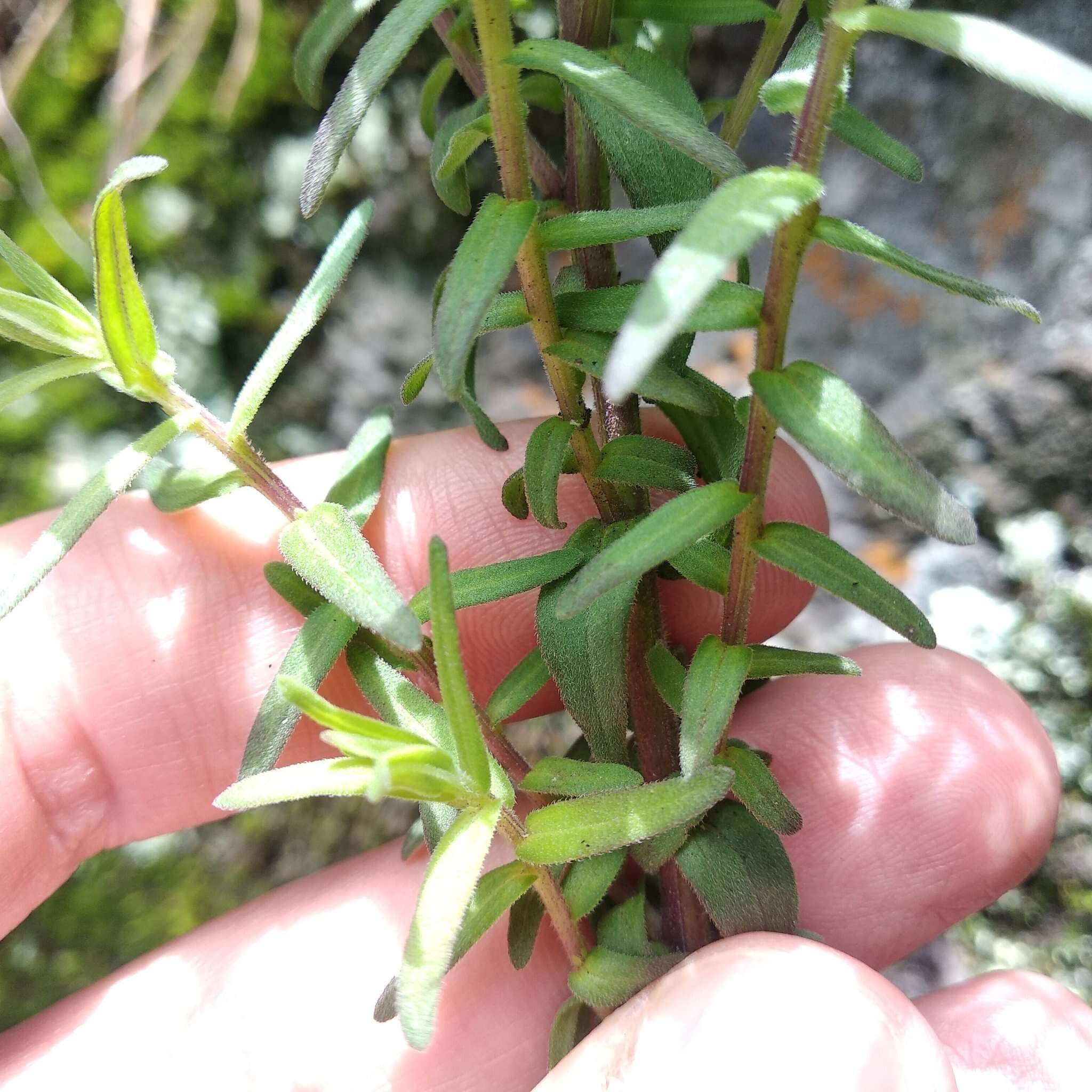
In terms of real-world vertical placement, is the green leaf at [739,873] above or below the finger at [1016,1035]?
above

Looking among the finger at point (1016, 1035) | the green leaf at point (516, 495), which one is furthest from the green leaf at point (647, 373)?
the finger at point (1016, 1035)

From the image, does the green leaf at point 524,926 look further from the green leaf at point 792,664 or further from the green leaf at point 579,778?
the green leaf at point 792,664

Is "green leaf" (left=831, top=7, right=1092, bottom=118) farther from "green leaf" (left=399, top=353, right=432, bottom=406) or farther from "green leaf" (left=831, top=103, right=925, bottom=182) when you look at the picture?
"green leaf" (left=399, top=353, right=432, bottom=406)

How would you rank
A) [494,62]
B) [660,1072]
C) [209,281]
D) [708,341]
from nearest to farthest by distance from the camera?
1. [494,62]
2. [660,1072]
3. [209,281]
4. [708,341]

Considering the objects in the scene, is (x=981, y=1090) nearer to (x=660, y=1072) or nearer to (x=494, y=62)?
(x=660, y=1072)

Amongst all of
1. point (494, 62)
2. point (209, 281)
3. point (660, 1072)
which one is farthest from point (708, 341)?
point (660, 1072)

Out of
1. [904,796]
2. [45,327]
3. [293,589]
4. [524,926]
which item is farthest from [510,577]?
[904,796]
